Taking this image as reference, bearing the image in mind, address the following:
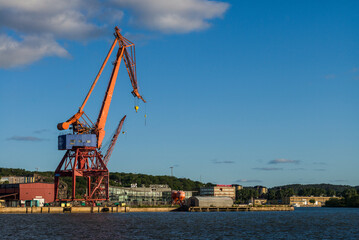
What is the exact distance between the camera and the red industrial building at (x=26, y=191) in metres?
145

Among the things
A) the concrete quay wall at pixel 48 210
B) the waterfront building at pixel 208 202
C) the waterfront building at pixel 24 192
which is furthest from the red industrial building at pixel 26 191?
the waterfront building at pixel 208 202

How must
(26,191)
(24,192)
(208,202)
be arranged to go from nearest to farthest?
(24,192) → (26,191) → (208,202)

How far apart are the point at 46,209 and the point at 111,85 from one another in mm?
38407

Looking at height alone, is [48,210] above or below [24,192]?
below

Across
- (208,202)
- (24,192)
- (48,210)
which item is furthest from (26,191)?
(208,202)

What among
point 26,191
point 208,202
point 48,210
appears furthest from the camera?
point 208,202

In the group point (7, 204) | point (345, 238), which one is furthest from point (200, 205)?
point (345, 238)

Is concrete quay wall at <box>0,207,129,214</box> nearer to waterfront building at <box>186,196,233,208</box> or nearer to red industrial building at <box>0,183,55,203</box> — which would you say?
red industrial building at <box>0,183,55,203</box>

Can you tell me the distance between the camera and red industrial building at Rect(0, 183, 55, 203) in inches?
5714

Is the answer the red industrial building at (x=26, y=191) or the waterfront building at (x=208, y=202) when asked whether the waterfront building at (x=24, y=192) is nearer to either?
the red industrial building at (x=26, y=191)

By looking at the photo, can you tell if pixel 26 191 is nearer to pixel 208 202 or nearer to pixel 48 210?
pixel 48 210

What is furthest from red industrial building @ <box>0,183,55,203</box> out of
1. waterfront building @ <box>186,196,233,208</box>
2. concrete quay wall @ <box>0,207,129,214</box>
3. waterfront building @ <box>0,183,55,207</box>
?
waterfront building @ <box>186,196,233,208</box>

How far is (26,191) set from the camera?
146 meters

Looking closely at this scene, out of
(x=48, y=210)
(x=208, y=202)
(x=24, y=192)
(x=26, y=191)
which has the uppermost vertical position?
(x=26, y=191)
